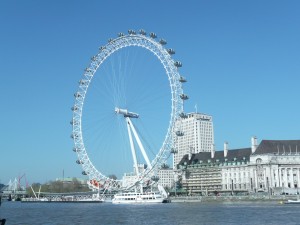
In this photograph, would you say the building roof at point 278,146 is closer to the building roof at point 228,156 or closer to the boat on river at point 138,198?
the building roof at point 228,156

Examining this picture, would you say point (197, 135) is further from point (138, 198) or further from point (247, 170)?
point (138, 198)

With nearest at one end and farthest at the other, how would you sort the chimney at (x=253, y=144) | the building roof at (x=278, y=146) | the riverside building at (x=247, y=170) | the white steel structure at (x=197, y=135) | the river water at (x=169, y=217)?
the river water at (x=169, y=217) → the riverside building at (x=247, y=170) → the building roof at (x=278, y=146) → the chimney at (x=253, y=144) → the white steel structure at (x=197, y=135)

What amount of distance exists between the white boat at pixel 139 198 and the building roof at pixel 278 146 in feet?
122

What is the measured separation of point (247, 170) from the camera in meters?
135

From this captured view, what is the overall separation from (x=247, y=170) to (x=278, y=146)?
464 inches

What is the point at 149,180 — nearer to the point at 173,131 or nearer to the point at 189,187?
the point at 173,131

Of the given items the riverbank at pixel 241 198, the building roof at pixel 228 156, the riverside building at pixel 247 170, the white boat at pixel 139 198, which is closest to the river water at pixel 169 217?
the riverbank at pixel 241 198

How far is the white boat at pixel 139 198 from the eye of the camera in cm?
10212

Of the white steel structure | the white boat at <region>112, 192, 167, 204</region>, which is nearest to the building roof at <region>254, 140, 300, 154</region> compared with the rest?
the white boat at <region>112, 192, 167, 204</region>

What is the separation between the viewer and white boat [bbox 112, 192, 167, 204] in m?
102

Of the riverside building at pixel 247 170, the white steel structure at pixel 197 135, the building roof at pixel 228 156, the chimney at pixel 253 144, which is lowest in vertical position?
the riverside building at pixel 247 170

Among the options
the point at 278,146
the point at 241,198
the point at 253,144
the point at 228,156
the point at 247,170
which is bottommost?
the point at 241,198

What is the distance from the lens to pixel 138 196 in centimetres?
10269

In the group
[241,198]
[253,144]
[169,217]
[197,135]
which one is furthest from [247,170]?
[169,217]
